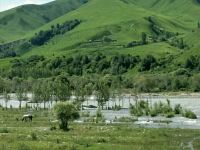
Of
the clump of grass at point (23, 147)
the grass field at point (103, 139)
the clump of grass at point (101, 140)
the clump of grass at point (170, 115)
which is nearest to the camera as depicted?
the clump of grass at point (23, 147)

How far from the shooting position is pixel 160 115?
170750 mm

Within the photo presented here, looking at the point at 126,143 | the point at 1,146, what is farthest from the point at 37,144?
the point at 126,143

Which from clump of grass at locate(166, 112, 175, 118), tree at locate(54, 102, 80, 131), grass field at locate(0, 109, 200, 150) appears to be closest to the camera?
grass field at locate(0, 109, 200, 150)

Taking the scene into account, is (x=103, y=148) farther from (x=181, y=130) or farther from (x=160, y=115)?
(x=160, y=115)

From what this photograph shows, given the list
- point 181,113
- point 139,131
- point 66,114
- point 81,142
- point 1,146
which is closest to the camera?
point 1,146

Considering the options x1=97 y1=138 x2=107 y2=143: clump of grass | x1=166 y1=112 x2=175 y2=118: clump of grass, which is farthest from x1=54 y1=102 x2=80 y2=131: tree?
x1=166 y1=112 x2=175 y2=118: clump of grass

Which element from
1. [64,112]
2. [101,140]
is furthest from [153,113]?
[101,140]

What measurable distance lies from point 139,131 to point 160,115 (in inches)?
2502

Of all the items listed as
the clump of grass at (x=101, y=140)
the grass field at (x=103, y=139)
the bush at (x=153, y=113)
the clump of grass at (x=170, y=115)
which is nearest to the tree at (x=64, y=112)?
the grass field at (x=103, y=139)

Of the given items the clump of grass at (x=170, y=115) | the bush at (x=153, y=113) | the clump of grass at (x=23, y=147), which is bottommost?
the clump of grass at (x=23, y=147)

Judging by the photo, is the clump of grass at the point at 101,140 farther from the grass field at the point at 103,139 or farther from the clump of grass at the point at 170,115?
the clump of grass at the point at 170,115

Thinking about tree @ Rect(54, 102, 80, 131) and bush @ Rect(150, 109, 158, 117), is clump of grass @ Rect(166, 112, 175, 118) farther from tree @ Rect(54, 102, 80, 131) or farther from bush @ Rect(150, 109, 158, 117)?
tree @ Rect(54, 102, 80, 131)

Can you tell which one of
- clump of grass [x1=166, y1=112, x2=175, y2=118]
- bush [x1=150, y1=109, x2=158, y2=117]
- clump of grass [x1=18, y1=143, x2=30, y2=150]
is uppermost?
bush [x1=150, y1=109, x2=158, y2=117]

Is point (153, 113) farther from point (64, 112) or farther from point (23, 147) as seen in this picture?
point (23, 147)
